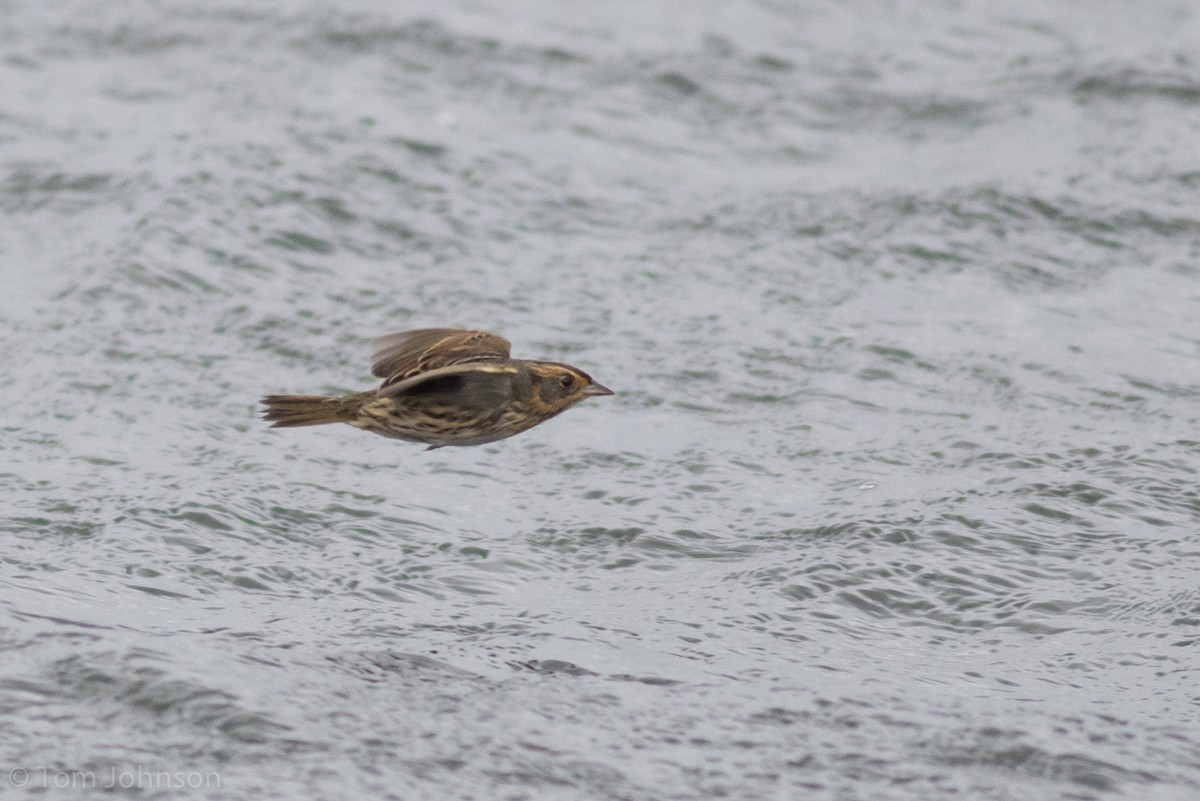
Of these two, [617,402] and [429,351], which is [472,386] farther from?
[617,402]

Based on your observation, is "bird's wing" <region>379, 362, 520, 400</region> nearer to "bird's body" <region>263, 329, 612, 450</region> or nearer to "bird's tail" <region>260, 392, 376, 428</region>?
"bird's body" <region>263, 329, 612, 450</region>

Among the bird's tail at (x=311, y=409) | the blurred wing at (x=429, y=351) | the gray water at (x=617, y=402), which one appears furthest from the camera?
the blurred wing at (x=429, y=351)

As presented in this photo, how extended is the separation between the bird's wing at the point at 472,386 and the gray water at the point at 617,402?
0.66 metres

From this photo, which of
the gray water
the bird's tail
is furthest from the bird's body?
the gray water

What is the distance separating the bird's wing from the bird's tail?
0.40 feet

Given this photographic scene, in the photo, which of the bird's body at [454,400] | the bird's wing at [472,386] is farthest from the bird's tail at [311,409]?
the bird's wing at [472,386]

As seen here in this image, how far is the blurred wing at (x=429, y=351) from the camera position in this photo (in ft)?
21.4

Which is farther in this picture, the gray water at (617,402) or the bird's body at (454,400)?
the bird's body at (454,400)

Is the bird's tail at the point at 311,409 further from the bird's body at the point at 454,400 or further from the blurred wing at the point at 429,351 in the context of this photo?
the blurred wing at the point at 429,351

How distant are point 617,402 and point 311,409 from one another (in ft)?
7.97

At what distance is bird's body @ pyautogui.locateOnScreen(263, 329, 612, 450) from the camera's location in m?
6.31

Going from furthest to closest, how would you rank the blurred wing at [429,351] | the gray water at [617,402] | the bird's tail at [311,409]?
1. the blurred wing at [429,351]
2. the bird's tail at [311,409]
3. the gray water at [617,402]

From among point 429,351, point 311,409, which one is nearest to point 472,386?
point 429,351

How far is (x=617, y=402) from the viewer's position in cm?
848
